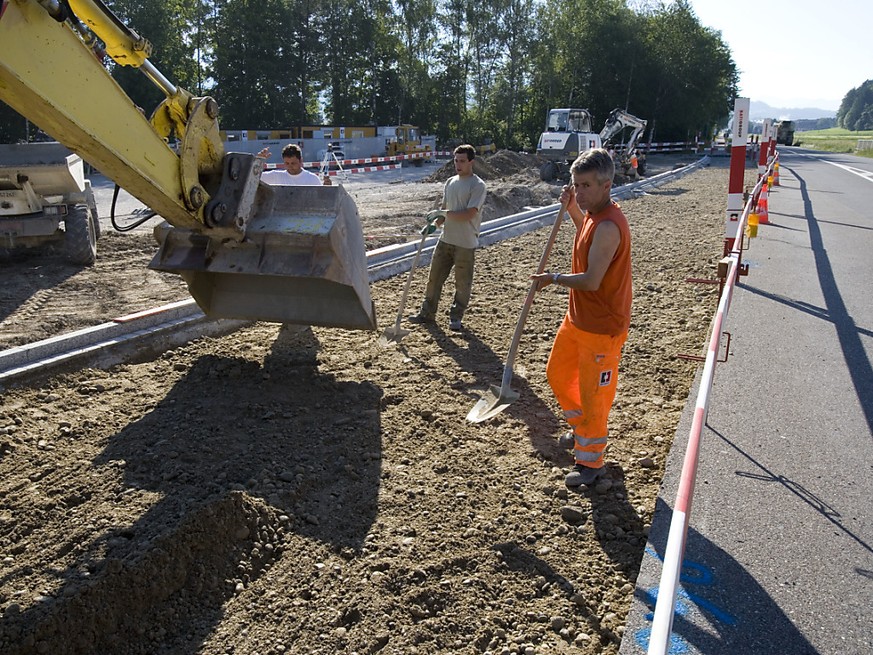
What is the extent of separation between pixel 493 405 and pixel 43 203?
7327 mm

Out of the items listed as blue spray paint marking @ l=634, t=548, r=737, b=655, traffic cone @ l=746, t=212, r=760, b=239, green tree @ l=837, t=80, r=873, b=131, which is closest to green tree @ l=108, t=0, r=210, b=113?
traffic cone @ l=746, t=212, r=760, b=239

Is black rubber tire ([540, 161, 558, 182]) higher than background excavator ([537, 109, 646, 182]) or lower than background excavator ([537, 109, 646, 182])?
lower

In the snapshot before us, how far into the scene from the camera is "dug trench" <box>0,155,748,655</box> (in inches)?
114

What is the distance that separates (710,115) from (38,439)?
201 feet

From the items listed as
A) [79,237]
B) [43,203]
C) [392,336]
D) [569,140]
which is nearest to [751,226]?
[392,336]

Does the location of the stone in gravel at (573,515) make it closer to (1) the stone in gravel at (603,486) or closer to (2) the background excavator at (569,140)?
(1) the stone in gravel at (603,486)

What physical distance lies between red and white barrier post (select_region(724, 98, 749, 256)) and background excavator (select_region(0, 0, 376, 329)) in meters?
4.47

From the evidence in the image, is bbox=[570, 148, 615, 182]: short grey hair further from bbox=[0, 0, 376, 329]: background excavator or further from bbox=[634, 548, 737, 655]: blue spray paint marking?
bbox=[634, 548, 737, 655]: blue spray paint marking

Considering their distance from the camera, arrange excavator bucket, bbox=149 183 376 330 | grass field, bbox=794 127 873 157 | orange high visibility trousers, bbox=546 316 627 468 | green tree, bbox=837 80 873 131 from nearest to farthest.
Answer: orange high visibility trousers, bbox=546 316 627 468, excavator bucket, bbox=149 183 376 330, grass field, bbox=794 127 873 157, green tree, bbox=837 80 873 131

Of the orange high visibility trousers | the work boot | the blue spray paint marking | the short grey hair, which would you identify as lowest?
the blue spray paint marking

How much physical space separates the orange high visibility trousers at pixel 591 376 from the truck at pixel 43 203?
7.14 meters

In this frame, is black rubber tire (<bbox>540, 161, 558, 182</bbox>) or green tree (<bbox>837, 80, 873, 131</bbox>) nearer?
black rubber tire (<bbox>540, 161, 558, 182</bbox>)

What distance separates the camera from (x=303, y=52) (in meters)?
44.2

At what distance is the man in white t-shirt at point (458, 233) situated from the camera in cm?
650
